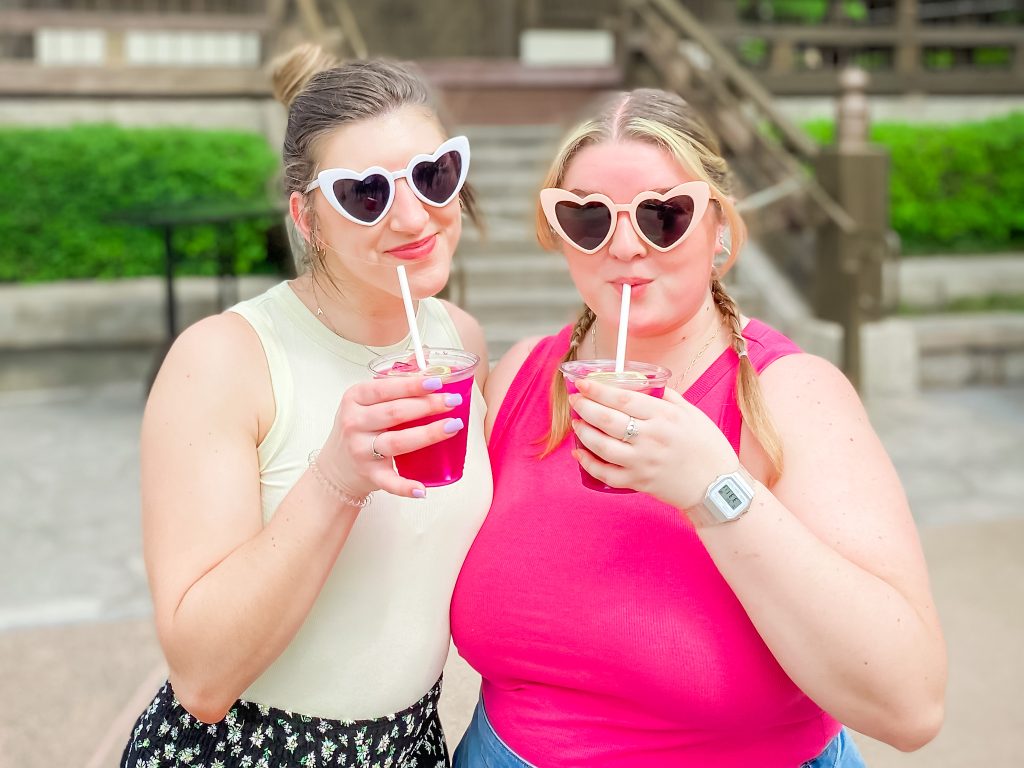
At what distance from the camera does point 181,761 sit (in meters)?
1.70

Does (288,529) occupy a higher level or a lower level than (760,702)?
higher

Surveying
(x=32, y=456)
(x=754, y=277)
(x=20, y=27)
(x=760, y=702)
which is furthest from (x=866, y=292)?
(x=20, y=27)

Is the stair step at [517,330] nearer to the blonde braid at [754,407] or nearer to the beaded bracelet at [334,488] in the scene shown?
the blonde braid at [754,407]

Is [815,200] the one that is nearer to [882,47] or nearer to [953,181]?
[953,181]

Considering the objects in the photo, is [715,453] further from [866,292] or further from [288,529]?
[866,292]

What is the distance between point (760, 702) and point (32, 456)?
18.4 feet

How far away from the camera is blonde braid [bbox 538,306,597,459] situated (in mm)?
1789

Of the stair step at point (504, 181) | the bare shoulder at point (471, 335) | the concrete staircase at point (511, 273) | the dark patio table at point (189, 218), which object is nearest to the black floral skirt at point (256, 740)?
the bare shoulder at point (471, 335)

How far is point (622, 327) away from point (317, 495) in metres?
0.47

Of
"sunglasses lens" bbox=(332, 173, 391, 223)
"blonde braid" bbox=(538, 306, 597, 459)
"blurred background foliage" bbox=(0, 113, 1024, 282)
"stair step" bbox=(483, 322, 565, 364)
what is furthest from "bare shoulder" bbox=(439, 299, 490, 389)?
"blurred background foliage" bbox=(0, 113, 1024, 282)

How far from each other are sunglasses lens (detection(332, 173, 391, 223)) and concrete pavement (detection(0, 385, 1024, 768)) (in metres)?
0.78

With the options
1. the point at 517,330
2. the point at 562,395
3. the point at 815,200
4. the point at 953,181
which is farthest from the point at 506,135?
the point at 562,395

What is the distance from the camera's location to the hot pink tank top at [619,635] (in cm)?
158

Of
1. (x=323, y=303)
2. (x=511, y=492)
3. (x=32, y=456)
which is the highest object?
(x=323, y=303)
